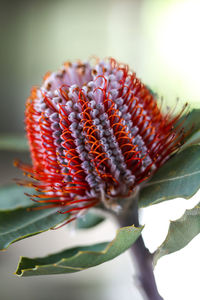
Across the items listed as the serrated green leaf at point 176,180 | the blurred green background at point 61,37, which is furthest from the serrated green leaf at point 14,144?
the blurred green background at point 61,37

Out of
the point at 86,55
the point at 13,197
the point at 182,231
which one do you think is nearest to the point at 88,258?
the point at 182,231

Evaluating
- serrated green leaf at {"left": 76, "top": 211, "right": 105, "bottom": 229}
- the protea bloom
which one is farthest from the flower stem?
serrated green leaf at {"left": 76, "top": 211, "right": 105, "bottom": 229}

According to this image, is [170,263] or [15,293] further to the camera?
[15,293]

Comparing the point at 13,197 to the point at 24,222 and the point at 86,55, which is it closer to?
the point at 24,222

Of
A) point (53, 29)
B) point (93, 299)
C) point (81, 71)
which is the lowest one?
point (93, 299)

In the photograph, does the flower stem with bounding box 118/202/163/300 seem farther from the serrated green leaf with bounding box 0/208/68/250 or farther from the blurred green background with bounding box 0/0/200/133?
the blurred green background with bounding box 0/0/200/133

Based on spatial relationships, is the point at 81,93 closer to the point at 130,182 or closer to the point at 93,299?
the point at 130,182

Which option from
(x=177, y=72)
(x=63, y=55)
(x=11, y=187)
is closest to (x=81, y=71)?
(x=11, y=187)
